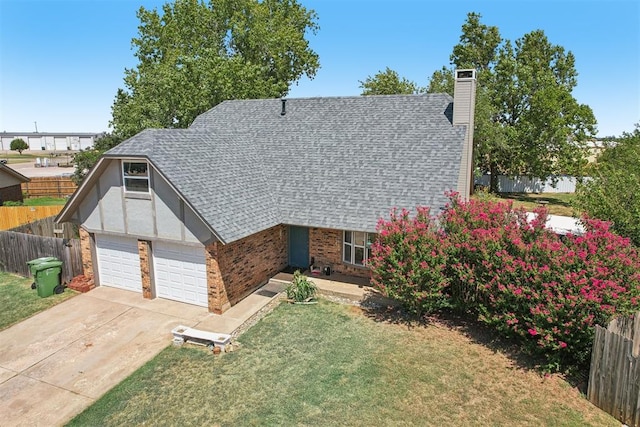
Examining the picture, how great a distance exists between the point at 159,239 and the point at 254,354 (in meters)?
5.69

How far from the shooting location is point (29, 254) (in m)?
17.4

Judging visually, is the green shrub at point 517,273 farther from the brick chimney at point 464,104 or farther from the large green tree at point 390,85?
the large green tree at point 390,85

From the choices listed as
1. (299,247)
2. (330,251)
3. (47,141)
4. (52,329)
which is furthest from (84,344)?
(47,141)

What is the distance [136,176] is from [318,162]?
7.39 meters

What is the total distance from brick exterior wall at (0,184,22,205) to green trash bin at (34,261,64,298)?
18.6 meters

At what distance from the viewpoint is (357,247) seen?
16219 millimetres

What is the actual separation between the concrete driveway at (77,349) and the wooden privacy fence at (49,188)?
2660 cm

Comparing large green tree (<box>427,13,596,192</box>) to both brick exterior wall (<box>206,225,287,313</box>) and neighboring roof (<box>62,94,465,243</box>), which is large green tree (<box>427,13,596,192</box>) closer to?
neighboring roof (<box>62,94,465,243</box>)

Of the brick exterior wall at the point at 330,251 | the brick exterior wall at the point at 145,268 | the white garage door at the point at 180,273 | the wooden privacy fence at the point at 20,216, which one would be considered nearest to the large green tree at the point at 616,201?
the brick exterior wall at the point at 330,251

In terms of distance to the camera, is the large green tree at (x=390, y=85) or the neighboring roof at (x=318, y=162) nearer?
the neighboring roof at (x=318, y=162)

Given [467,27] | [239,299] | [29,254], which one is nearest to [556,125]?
[467,27]

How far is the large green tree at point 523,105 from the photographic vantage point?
117 feet

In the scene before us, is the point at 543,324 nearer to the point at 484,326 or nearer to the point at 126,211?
the point at 484,326

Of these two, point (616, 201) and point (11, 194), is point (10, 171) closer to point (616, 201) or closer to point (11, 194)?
point (11, 194)
